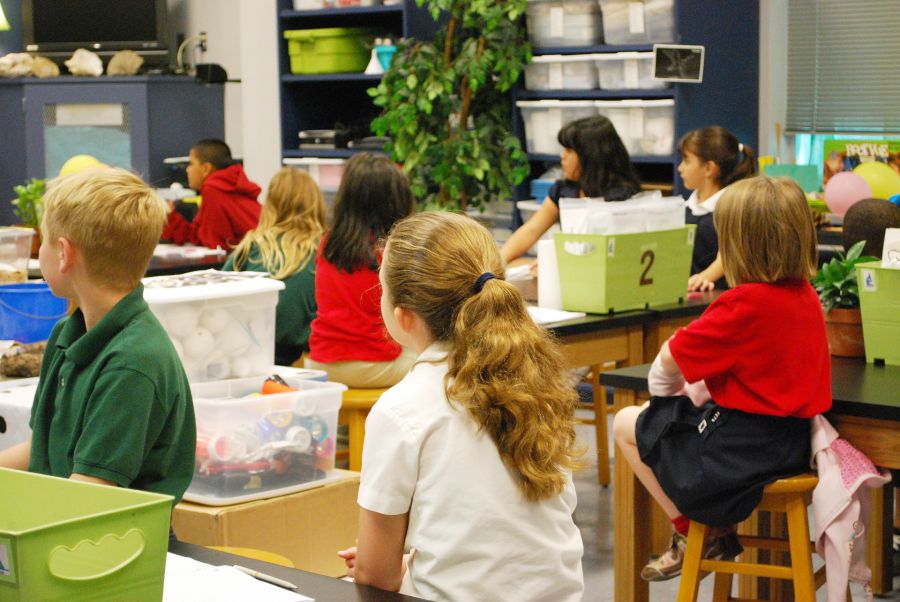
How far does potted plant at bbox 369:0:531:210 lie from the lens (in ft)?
18.2

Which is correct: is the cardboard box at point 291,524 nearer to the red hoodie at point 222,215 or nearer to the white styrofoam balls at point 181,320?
the white styrofoam balls at point 181,320

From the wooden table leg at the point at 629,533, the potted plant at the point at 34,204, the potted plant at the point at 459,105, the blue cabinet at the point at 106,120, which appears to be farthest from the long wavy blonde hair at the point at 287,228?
the blue cabinet at the point at 106,120

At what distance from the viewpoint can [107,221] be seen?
191 cm

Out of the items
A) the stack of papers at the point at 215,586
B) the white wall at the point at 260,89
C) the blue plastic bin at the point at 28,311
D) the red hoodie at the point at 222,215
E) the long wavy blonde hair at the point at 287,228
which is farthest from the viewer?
the white wall at the point at 260,89

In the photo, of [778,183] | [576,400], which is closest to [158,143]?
[778,183]

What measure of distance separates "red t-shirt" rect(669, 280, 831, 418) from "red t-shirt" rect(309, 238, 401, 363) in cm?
138

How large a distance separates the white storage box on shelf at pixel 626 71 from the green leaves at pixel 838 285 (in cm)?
235

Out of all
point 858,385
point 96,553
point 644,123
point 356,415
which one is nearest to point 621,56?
point 644,123

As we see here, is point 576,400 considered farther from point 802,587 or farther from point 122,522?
point 802,587

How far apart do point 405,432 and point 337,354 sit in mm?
2222

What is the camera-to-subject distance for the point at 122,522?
1295mm

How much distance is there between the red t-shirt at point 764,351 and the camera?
2.59 metres

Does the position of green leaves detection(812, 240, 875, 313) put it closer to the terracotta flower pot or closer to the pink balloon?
the terracotta flower pot

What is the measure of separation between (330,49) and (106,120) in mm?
1905
